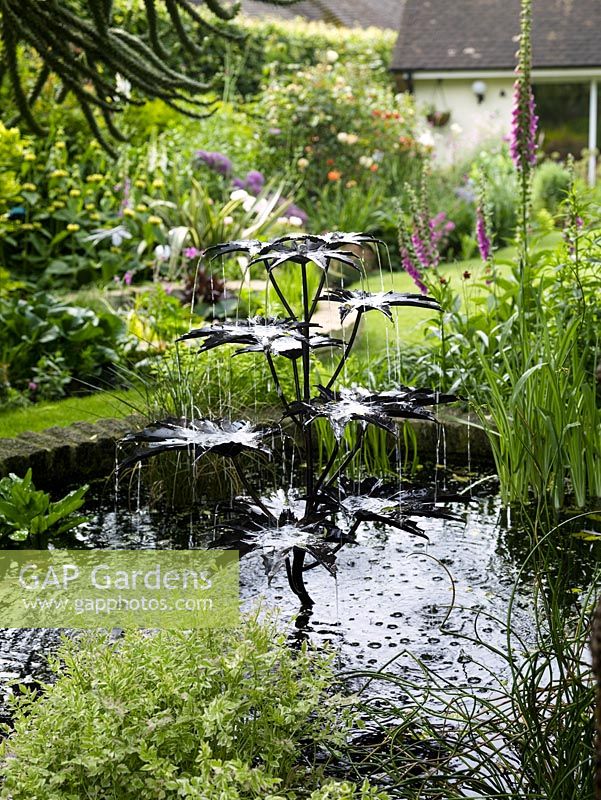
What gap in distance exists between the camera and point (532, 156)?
477 cm

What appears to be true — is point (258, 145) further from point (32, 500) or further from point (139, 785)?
point (139, 785)

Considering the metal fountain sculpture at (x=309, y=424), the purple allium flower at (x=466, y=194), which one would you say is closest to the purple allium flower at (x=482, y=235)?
the metal fountain sculpture at (x=309, y=424)

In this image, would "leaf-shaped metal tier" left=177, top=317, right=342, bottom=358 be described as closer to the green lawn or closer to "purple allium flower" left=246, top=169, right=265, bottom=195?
the green lawn

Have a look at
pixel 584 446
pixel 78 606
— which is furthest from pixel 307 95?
pixel 78 606

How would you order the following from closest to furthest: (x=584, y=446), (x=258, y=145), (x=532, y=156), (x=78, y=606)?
1. (x=78, y=606)
2. (x=584, y=446)
3. (x=532, y=156)
4. (x=258, y=145)

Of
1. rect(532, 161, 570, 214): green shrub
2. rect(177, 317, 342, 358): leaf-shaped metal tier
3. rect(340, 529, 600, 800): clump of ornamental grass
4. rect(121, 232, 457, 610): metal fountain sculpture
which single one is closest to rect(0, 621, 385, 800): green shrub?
rect(340, 529, 600, 800): clump of ornamental grass

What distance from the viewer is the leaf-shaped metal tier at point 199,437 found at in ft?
9.64

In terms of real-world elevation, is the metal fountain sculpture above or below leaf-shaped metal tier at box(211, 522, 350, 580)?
above

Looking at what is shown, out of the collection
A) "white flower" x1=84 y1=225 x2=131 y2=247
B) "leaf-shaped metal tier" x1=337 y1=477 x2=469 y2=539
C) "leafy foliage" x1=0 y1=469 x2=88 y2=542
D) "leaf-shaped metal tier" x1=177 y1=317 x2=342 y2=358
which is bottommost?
"leafy foliage" x1=0 y1=469 x2=88 y2=542

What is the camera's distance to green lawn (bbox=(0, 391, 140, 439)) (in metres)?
5.46

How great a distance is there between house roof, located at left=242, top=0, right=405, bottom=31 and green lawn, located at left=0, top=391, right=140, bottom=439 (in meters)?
24.2

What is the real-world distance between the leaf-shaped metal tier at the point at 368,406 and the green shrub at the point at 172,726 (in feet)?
2.48

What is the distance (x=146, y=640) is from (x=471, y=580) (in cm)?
155

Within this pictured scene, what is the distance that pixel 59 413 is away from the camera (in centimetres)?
575
